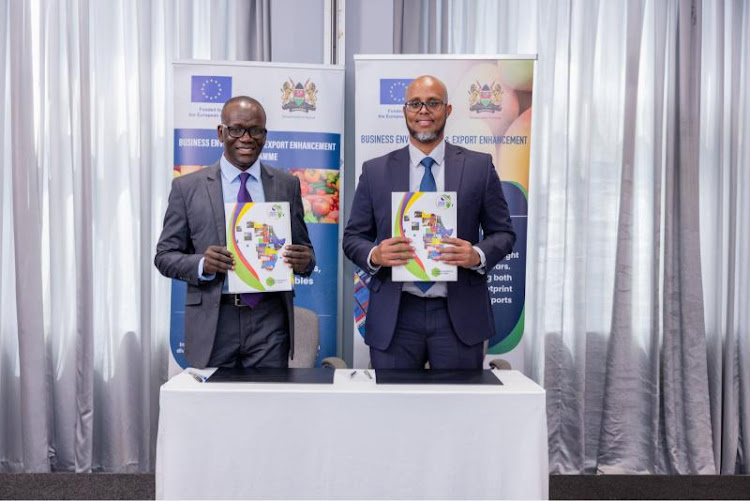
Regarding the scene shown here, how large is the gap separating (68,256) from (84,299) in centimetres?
31

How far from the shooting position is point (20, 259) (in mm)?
3762

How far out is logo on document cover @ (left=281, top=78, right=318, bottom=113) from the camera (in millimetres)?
3578

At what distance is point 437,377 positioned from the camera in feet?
7.44

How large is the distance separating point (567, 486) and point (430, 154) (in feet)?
7.46

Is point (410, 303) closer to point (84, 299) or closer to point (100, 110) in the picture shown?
point (84, 299)

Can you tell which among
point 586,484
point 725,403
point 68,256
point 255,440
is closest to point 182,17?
point 68,256


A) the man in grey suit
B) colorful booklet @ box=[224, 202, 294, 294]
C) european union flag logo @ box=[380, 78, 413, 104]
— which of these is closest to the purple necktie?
the man in grey suit

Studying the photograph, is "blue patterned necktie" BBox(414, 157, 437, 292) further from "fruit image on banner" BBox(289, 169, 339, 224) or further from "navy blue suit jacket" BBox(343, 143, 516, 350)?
"fruit image on banner" BBox(289, 169, 339, 224)

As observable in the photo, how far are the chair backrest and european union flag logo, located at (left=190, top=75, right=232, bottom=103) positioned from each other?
1.27 m

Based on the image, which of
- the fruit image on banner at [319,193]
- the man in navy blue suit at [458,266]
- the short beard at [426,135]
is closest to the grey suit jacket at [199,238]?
the man in navy blue suit at [458,266]

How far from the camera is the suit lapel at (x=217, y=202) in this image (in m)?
2.68

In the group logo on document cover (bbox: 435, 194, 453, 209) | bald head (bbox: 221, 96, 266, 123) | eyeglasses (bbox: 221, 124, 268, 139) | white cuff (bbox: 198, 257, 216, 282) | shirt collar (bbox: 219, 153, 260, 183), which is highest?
bald head (bbox: 221, 96, 266, 123)

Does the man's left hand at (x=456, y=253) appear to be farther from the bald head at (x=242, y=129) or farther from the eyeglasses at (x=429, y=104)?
the bald head at (x=242, y=129)

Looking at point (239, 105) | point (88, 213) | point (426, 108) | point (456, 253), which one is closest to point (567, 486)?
point (456, 253)
